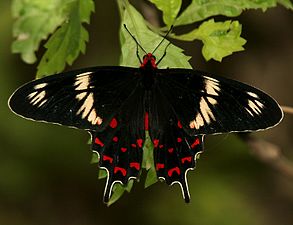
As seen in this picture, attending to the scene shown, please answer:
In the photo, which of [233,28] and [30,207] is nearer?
[233,28]

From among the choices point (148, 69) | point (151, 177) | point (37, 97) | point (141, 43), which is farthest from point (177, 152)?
point (37, 97)

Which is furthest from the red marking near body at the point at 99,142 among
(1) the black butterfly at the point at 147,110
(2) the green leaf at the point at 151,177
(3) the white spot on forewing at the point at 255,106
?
(3) the white spot on forewing at the point at 255,106

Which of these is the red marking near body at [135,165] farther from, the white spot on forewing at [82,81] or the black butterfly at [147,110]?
the white spot on forewing at [82,81]

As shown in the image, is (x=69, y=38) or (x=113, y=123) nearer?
(x=69, y=38)

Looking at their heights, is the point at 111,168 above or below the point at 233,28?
below

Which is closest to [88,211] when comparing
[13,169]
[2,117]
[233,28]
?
[13,169]

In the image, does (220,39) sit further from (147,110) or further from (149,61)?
(147,110)

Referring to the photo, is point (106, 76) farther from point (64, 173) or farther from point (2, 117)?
point (64, 173)
